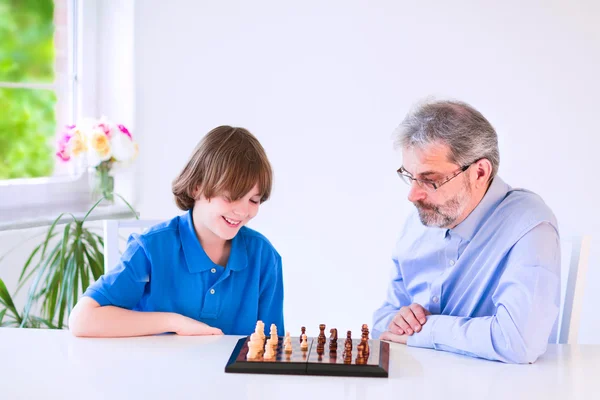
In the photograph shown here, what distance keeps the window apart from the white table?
146 cm

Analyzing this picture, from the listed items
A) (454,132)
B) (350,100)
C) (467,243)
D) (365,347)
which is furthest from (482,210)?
(350,100)

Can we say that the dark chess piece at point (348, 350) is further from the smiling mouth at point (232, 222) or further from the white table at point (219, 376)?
the smiling mouth at point (232, 222)

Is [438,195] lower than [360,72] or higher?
lower

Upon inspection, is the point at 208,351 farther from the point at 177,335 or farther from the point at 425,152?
the point at 425,152

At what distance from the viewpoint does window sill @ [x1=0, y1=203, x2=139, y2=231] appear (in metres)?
2.78

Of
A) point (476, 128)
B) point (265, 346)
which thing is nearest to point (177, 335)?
point (265, 346)

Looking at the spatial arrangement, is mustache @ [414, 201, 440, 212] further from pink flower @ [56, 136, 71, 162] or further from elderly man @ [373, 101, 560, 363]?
pink flower @ [56, 136, 71, 162]

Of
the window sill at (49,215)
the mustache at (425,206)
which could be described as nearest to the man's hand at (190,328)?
the mustache at (425,206)

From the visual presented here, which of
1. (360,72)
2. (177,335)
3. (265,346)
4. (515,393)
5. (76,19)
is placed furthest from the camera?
(76,19)

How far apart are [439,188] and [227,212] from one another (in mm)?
507

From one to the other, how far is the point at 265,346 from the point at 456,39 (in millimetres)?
1748

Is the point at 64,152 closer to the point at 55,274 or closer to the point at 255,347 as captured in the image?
the point at 55,274

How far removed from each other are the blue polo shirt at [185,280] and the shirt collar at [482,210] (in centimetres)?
51

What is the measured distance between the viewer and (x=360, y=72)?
300 cm
